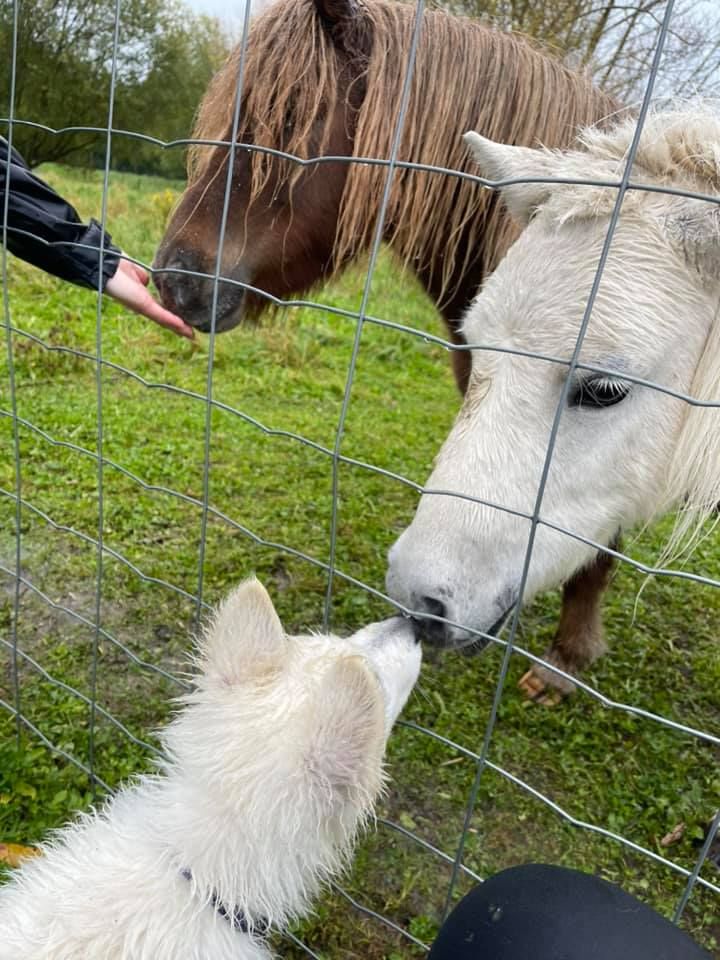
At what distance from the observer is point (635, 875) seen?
2.13 m

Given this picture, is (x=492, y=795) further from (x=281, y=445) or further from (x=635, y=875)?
(x=281, y=445)

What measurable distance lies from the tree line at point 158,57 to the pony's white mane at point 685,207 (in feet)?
2.18

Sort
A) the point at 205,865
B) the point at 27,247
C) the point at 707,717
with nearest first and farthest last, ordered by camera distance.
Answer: the point at 205,865
the point at 27,247
the point at 707,717

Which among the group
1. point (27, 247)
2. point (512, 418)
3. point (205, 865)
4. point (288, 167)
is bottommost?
point (205, 865)

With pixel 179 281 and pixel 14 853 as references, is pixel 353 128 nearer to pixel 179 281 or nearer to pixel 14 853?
pixel 179 281

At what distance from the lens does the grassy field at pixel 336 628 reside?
216 centimetres

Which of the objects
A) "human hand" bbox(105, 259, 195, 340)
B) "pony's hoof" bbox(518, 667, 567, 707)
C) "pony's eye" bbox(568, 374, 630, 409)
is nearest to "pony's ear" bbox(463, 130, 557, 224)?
"pony's eye" bbox(568, 374, 630, 409)

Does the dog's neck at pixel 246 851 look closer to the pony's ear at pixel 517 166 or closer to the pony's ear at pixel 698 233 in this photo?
the pony's ear at pixel 698 233

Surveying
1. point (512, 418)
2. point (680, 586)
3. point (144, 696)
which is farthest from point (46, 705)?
point (680, 586)

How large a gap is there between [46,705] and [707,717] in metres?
2.56

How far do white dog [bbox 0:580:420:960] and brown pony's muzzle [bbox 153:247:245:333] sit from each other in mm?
1358

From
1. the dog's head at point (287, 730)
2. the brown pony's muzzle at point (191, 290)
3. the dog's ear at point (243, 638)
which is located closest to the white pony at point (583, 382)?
the dog's head at point (287, 730)

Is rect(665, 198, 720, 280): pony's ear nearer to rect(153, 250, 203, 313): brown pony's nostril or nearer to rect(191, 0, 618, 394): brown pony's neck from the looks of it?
rect(191, 0, 618, 394): brown pony's neck

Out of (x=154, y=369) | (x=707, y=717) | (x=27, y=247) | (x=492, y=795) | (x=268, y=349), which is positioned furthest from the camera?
(x=268, y=349)
